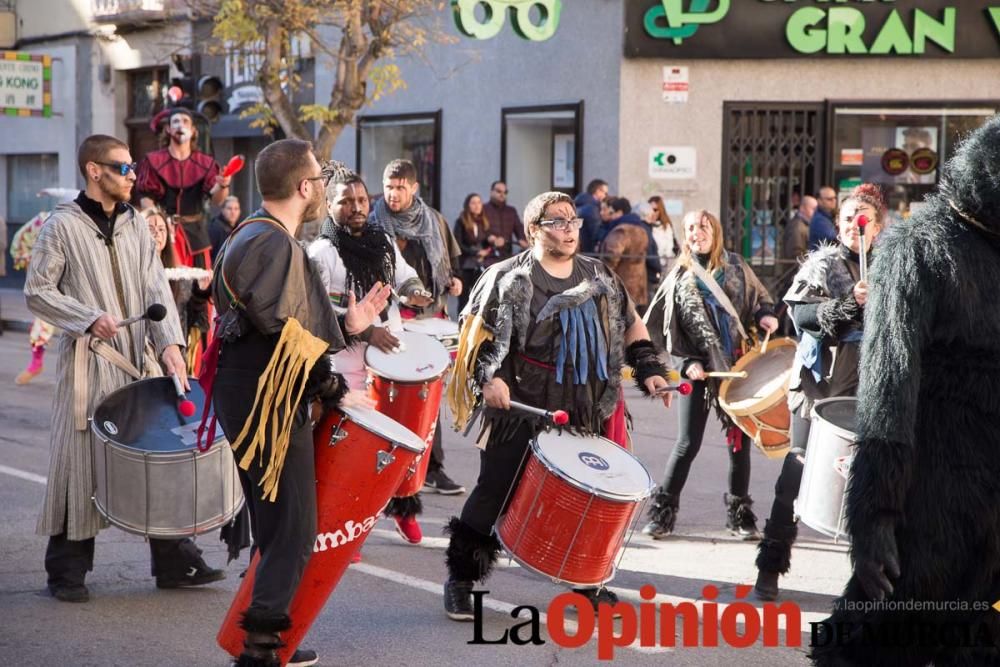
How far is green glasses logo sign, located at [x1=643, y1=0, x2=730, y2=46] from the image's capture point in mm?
19078

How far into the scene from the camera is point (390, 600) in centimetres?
662

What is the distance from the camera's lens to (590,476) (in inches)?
229

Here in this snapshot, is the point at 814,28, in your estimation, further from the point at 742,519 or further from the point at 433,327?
the point at 742,519

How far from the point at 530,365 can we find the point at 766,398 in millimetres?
1866

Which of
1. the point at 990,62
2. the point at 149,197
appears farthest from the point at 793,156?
the point at 149,197

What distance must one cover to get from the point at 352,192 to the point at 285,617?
3043 mm

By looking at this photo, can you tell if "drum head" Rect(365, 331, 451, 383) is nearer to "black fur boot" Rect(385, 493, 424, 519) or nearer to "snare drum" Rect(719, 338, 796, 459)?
"black fur boot" Rect(385, 493, 424, 519)

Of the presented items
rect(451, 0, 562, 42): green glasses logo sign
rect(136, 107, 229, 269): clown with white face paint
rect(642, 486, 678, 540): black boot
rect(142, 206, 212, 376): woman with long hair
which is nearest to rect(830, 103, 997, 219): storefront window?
rect(451, 0, 562, 42): green glasses logo sign

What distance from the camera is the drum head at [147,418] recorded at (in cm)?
619

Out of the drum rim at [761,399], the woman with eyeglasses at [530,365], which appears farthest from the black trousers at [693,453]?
the woman with eyeglasses at [530,365]

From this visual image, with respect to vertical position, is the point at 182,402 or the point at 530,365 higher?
the point at 530,365

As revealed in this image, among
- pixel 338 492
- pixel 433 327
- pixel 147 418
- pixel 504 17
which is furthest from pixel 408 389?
pixel 504 17

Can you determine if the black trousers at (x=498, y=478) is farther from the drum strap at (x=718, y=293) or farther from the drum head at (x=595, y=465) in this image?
the drum strap at (x=718, y=293)

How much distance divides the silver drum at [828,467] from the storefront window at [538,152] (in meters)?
15.0
